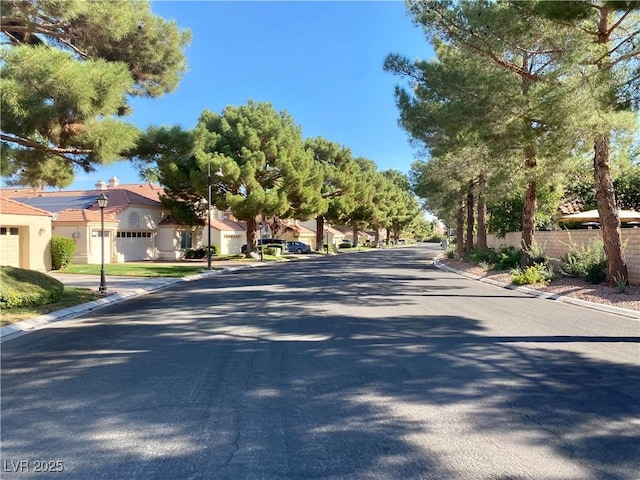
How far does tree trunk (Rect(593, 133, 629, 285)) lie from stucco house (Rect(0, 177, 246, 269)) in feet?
89.7

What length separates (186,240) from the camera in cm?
4203

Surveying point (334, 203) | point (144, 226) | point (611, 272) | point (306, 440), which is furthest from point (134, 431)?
point (334, 203)

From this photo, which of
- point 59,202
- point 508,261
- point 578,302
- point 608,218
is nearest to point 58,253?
point 59,202

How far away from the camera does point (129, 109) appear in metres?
14.4

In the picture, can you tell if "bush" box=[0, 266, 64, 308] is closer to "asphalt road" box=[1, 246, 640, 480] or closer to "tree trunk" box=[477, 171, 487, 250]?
"asphalt road" box=[1, 246, 640, 480]

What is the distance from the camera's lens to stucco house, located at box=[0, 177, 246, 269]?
105 ft

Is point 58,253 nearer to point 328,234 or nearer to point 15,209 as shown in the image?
point 15,209

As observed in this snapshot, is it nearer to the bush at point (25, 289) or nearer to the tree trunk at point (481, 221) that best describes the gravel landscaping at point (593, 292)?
the tree trunk at point (481, 221)

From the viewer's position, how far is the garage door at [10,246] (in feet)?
76.7

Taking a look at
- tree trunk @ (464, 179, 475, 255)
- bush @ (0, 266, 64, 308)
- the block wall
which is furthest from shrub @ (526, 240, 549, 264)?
bush @ (0, 266, 64, 308)

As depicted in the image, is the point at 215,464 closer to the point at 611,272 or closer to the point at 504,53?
the point at 611,272

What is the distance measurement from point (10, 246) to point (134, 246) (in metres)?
12.9

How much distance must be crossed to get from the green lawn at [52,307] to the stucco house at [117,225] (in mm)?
16631

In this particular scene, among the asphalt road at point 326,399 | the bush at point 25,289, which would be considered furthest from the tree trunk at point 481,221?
the bush at point 25,289
